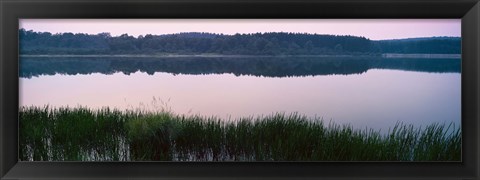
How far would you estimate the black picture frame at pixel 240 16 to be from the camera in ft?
8.04

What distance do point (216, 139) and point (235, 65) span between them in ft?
1.17

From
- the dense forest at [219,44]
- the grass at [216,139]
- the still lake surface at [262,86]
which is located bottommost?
the grass at [216,139]

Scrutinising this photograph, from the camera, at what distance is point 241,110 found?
2.61m

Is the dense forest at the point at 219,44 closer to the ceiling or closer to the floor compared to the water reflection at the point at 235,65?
closer to the ceiling

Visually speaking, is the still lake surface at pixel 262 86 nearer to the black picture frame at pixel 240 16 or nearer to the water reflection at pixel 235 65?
the water reflection at pixel 235 65

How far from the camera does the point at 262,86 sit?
2596mm

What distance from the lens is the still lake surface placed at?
257 cm

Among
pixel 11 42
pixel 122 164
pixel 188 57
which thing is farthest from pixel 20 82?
pixel 188 57

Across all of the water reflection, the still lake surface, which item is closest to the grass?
the still lake surface

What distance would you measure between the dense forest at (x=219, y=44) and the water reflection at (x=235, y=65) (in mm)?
37

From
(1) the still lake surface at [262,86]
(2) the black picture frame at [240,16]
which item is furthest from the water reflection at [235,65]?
(2) the black picture frame at [240,16]

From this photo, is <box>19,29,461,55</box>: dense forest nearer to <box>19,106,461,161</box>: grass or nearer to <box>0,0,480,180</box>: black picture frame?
<box>0,0,480,180</box>: black picture frame

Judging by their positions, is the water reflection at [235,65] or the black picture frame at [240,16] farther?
the water reflection at [235,65]

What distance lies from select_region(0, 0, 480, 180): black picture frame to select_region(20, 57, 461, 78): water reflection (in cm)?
17
